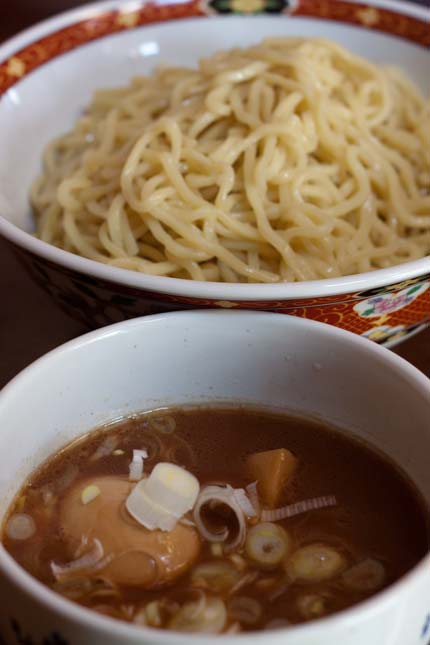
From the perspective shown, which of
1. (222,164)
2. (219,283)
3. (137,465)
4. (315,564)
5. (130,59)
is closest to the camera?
(315,564)

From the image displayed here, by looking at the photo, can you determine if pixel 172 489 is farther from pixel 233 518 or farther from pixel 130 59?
pixel 130 59

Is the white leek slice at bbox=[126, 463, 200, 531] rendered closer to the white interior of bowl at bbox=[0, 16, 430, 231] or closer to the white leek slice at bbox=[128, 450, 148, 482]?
the white leek slice at bbox=[128, 450, 148, 482]

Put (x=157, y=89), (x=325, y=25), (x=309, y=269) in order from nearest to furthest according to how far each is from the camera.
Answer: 1. (x=309, y=269)
2. (x=157, y=89)
3. (x=325, y=25)

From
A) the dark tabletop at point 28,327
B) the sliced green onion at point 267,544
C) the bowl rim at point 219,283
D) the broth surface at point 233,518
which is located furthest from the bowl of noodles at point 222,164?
the sliced green onion at point 267,544

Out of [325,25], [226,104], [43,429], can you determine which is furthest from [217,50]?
[43,429]

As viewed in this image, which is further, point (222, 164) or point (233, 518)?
point (222, 164)

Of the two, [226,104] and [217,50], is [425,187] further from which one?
[217,50]

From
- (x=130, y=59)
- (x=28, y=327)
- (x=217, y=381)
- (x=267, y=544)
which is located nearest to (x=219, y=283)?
(x=217, y=381)
